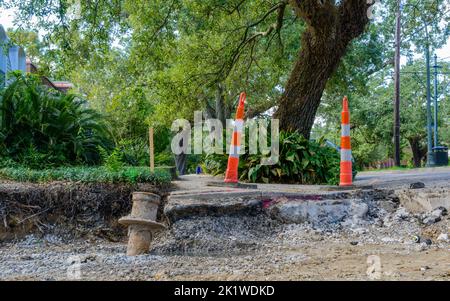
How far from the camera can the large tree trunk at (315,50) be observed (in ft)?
31.4

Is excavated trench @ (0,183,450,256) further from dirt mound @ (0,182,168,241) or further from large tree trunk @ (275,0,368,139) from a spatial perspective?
large tree trunk @ (275,0,368,139)

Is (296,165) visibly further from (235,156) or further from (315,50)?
(315,50)

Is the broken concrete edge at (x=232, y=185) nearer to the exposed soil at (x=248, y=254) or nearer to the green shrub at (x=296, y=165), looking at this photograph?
the exposed soil at (x=248, y=254)

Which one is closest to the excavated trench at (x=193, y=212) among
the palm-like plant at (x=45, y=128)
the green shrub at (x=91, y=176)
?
the green shrub at (x=91, y=176)

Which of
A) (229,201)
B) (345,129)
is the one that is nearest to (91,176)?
(229,201)

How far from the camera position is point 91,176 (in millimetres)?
6418

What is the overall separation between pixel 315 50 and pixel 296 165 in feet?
7.58

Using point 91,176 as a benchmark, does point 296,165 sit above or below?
above

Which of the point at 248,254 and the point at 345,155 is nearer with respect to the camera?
the point at 248,254

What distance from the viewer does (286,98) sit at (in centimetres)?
1008

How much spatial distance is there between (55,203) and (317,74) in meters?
5.49

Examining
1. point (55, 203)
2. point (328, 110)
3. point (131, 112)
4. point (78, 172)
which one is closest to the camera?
point (55, 203)
